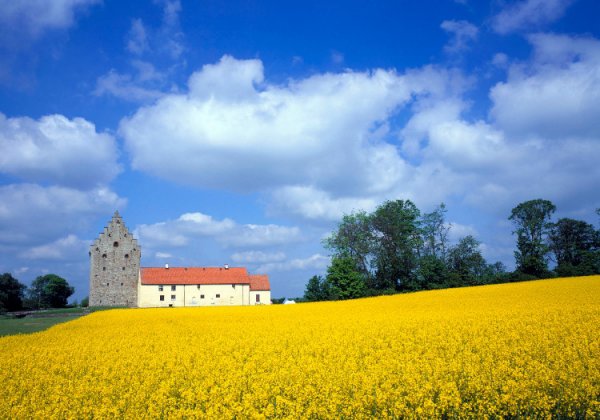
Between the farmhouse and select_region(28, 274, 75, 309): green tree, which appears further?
select_region(28, 274, 75, 309): green tree

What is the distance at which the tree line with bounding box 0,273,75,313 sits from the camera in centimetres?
6719

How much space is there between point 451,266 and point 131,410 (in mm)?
55722

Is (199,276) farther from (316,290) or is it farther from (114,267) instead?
(316,290)

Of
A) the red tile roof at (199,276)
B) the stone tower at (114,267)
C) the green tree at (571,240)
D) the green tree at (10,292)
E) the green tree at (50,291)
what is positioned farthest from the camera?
the green tree at (50,291)

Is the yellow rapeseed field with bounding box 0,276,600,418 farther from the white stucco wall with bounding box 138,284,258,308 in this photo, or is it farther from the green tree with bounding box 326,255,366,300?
the white stucco wall with bounding box 138,284,258,308

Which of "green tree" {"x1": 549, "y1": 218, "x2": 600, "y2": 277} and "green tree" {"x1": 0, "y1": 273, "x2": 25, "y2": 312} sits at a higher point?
"green tree" {"x1": 549, "y1": 218, "x2": 600, "y2": 277}

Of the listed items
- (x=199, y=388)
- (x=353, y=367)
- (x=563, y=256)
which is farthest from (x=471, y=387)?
(x=563, y=256)

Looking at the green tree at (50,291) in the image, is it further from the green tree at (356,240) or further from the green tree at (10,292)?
the green tree at (356,240)

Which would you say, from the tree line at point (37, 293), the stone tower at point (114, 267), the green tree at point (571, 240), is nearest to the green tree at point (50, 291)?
the tree line at point (37, 293)

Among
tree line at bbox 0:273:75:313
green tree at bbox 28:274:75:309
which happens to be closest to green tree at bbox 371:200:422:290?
tree line at bbox 0:273:75:313

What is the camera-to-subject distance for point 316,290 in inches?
1997

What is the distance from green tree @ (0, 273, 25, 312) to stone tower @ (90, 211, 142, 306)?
1191 cm

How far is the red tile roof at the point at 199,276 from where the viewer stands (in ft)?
227

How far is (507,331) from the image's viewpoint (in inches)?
494
